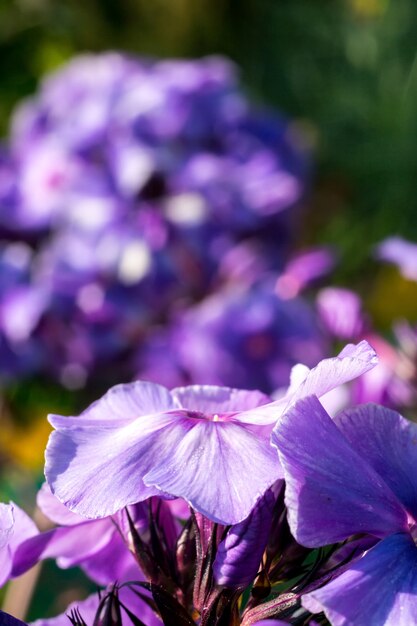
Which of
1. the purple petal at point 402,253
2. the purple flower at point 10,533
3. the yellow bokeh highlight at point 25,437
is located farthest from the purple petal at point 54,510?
the yellow bokeh highlight at point 25,437

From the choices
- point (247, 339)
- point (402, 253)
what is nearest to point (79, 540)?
point (402, 253)

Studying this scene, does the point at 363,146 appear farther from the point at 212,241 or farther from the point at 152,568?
the point at 152,568

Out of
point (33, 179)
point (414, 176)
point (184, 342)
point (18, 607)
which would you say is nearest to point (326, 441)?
point (18, 607)

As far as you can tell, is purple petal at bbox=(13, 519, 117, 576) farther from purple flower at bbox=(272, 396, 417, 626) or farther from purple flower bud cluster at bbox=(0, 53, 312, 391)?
purple flower bud cluster at bbox=(0, 53, 312, 391)

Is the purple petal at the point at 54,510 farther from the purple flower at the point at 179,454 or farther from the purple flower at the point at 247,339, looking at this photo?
the purple flower at the point at 247,339

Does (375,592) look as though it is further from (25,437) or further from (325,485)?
(25,437)
